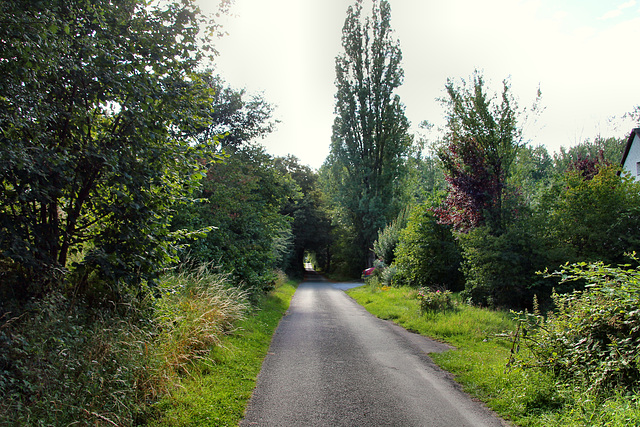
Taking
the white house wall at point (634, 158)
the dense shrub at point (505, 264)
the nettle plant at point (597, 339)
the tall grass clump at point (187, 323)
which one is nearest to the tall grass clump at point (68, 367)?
the tall grass clump at point (187, 323)

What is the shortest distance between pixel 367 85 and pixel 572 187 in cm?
2253

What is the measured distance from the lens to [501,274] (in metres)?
12.3

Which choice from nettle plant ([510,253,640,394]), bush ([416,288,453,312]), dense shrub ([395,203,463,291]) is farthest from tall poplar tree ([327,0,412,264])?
nettle plant ([510,253,640,394])

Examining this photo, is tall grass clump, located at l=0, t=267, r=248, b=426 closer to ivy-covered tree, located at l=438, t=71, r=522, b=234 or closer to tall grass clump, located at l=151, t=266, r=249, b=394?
tall grass clump, located at l=151, t=266, r=249, b=394

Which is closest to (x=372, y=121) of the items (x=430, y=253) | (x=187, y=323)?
(x=430, y=253)

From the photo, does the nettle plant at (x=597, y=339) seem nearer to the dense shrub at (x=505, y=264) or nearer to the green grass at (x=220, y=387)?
the green grass at (x=220, y=387)

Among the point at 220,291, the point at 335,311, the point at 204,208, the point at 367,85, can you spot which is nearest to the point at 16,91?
the point at 220,291

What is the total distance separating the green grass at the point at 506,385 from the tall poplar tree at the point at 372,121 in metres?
22.8

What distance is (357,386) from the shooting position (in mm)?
5684

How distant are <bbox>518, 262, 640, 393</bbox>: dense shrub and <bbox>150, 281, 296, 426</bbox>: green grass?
13.9 ft

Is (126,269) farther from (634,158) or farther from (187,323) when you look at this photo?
(634,158)

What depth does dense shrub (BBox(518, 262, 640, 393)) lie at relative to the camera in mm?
4418

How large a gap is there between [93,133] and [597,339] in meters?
7.13

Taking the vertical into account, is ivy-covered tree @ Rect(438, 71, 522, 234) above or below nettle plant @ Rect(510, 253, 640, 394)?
above
